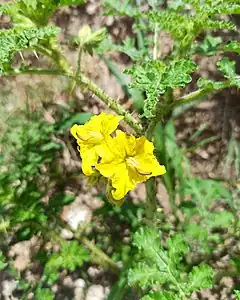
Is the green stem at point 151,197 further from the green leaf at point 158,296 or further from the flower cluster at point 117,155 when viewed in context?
the green leaf at point 158,296

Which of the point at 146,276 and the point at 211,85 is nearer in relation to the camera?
the point at 211,85

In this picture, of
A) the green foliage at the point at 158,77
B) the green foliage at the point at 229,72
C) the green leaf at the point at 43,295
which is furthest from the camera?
the green leaf at the point at 43,295

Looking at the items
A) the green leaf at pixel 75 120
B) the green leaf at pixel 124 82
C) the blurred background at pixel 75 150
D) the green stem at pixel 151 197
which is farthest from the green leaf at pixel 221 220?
the green leaf at pixel 75 120

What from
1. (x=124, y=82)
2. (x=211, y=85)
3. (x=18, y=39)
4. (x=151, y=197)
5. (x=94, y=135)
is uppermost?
(x=18, y=39)

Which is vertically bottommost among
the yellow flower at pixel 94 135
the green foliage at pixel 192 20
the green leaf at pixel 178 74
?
the yellow flower at pixel 94 135

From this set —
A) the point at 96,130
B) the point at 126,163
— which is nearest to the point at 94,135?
the point at 96,130

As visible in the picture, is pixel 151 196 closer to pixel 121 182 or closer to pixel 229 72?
pixel 121 182

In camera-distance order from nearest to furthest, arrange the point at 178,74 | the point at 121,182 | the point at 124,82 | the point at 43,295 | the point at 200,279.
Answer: the point at 178,74
the point at 121,182
the point at 200,279
the point at 43,295
the point at 124,82
